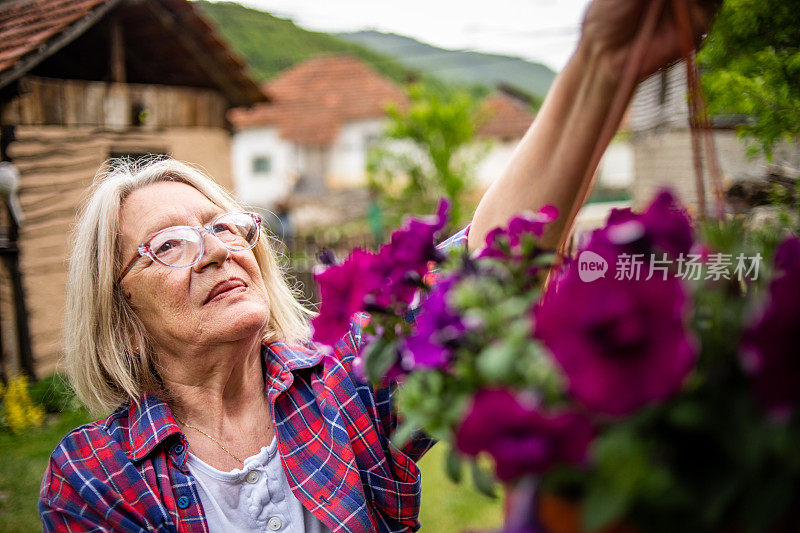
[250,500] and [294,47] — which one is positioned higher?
[294,47]

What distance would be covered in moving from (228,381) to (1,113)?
6152mm

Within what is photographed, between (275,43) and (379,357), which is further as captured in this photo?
(275,43)

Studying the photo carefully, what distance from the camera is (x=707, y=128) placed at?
0.76 m

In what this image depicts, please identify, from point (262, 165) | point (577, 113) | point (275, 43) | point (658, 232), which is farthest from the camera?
A: point (275, 43)

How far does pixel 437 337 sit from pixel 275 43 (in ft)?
138

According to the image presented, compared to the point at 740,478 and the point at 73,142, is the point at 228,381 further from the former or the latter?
the point at 73,142

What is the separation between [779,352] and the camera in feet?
1.62

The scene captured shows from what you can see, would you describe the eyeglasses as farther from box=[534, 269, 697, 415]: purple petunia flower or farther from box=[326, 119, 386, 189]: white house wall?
box=[326, 119, 386, 189]: white house wall

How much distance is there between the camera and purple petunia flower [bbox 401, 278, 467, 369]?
67 cm

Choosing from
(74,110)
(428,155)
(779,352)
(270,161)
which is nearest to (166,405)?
(779,352)

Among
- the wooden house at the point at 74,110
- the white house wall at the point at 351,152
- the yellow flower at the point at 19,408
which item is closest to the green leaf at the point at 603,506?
the wooden house at the point at 74,110

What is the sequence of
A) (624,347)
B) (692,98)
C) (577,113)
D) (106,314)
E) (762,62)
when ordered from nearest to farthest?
(624,347) → (692,98) → (577,113) → (762,62) → (106,314)

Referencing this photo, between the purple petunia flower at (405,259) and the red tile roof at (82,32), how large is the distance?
20.5 feet

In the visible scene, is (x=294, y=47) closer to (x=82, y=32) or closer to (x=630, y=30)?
(x=82, y=32)
